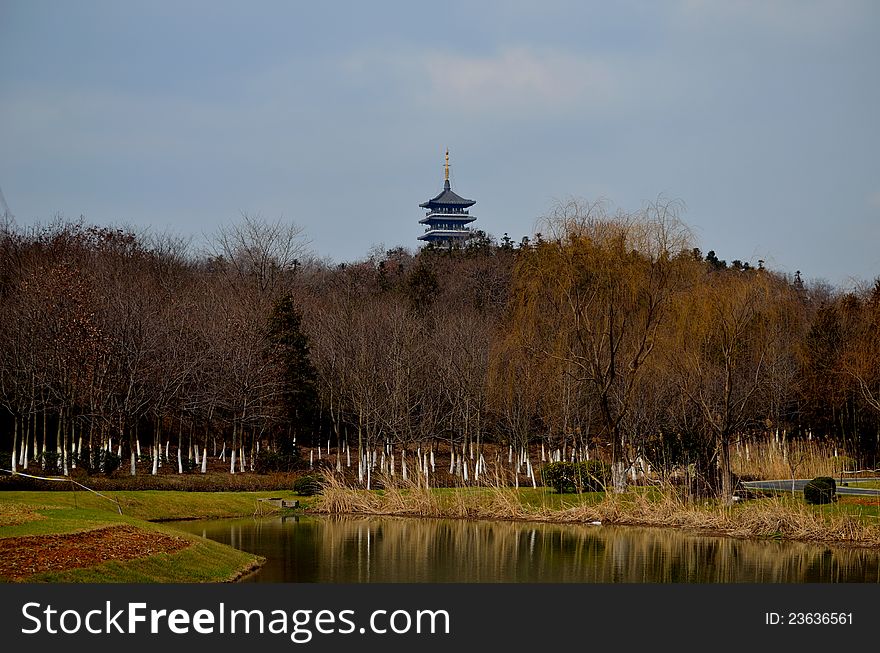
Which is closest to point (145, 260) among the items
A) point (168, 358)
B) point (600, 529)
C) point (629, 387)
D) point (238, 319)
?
point (238, 319)

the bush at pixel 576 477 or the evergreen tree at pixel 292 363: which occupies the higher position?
the evergreen tree at pixel 292 363

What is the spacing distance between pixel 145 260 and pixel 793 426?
36.8m

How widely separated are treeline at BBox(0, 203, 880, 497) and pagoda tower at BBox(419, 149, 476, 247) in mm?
65394

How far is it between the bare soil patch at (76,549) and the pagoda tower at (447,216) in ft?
352

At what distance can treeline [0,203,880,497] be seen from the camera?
34.6 meters

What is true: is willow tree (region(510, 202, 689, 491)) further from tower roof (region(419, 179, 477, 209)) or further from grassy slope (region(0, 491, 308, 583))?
tower roof (region(419, 179, 477, 209))

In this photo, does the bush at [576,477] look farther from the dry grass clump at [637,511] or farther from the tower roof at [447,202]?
the tower roof at [447,202]

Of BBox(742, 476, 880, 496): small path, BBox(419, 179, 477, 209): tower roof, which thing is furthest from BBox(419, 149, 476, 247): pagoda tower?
BBox(742, 476, 880, 496): small path

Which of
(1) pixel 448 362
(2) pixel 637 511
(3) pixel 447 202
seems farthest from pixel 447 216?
(2) pixel 637 511

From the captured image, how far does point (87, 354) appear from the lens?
39562 mm

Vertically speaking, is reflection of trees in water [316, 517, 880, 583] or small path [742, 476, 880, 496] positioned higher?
small path [742, 476, 880, 496]

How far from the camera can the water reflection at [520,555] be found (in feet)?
65.3

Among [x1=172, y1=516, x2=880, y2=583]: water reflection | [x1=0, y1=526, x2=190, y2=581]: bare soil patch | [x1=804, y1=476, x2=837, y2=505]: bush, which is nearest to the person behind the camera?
[x1=0, y1=526, x2=190, y2=581]: bare soil patch

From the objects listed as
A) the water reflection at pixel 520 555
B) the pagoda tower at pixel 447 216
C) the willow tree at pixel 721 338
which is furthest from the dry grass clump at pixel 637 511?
the pagoda tower at pixel 447 216
